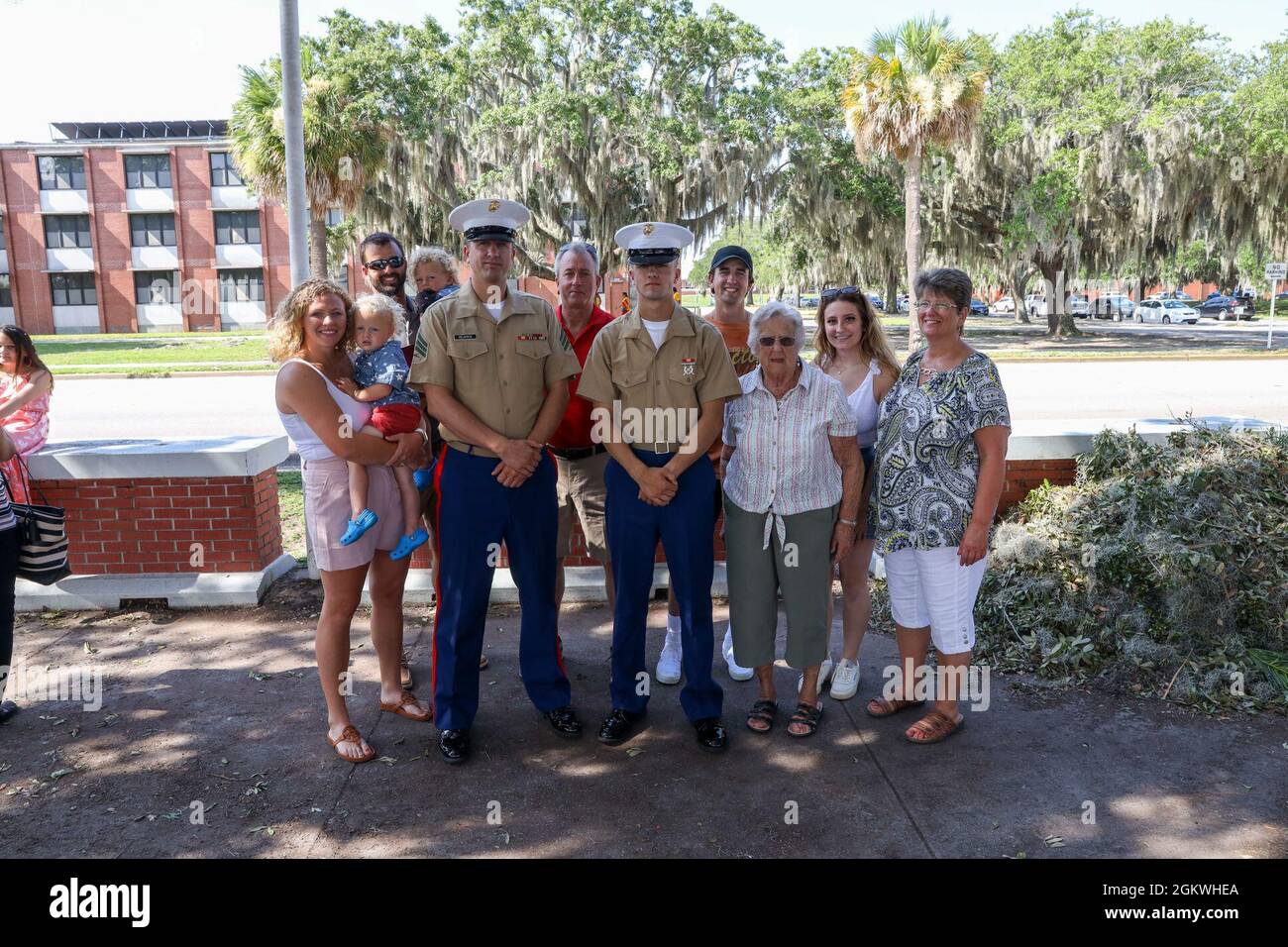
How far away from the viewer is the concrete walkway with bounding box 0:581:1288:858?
3.21 metres

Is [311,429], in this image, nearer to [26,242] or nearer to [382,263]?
[382,263]

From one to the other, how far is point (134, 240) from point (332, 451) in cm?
4742

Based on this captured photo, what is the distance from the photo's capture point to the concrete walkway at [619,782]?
321 cm

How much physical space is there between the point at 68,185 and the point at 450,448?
49.4m

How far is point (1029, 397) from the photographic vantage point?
14898 mm

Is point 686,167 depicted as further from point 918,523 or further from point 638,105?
point 918,523

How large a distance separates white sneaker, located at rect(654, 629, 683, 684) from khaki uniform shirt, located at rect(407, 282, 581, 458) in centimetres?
145

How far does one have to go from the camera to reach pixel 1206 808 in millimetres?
3355

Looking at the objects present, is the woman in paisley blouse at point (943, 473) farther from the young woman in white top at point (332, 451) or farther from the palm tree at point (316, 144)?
the palm tree at point (316, 144)

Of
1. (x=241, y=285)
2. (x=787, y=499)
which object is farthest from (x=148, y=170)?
(x=787, y=499)

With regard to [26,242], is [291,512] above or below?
below

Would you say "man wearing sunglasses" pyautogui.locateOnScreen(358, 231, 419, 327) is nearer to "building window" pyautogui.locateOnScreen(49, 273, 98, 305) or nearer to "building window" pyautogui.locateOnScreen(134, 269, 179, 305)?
"building window" pyautogui.locateOnScreen(134, 269, 179, 305)

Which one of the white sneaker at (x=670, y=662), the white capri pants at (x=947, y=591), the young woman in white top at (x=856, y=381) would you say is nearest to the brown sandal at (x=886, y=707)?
the young woman in white top at (x=856, y=381)

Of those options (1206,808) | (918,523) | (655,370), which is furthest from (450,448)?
(1206,808)
